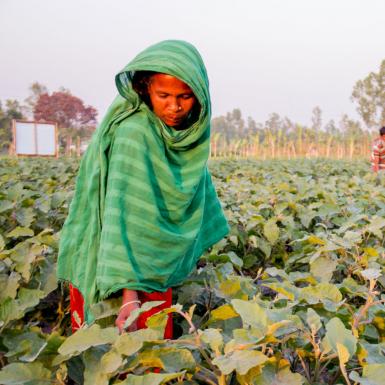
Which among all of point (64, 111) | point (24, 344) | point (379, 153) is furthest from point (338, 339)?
point (64, 111)

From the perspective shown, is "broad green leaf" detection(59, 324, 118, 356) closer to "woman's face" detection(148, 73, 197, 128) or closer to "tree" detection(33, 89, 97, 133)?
"woman's face" detection(148, 73, 197, 128)

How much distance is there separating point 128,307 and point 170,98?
55 cm

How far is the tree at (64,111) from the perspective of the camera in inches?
1741

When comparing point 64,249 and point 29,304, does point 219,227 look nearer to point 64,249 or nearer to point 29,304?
point 64,249

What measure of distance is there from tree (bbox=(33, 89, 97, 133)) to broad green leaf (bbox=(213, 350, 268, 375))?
1737 inches

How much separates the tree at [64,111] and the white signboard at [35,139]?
26984 mm

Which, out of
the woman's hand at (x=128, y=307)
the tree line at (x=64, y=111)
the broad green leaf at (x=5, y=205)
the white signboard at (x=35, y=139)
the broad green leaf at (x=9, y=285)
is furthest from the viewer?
the tree line at (x=64, y=111)

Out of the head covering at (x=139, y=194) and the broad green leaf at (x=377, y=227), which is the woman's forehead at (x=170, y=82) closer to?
the head covering at (x=139, y=194)

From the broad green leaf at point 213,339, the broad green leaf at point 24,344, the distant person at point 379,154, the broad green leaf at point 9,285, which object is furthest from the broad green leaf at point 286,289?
the distant person at point 379,154

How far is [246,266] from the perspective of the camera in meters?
2.61

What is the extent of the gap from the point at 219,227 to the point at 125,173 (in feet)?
1.69

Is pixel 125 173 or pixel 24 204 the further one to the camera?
pixel 24 204

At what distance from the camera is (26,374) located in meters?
1.03

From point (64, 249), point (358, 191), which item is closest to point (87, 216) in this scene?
point (64, 249)
